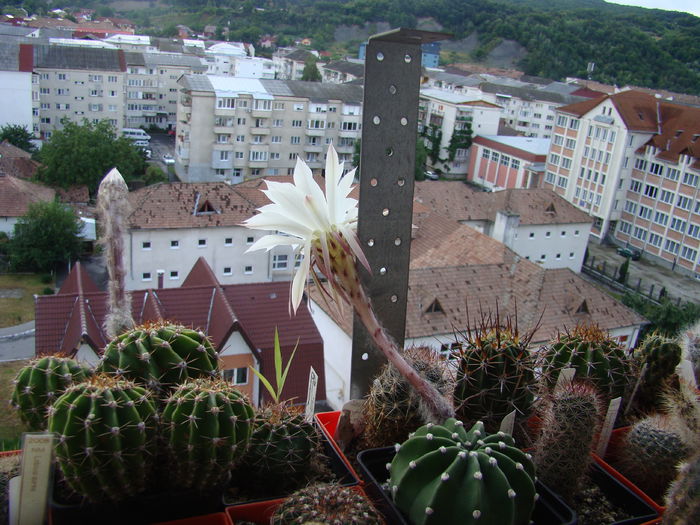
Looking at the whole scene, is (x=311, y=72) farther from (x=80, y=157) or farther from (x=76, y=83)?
(x=80, y=157)

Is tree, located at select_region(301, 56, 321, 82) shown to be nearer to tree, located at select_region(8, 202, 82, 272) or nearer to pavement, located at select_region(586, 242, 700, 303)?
pavement, located at select_region(586, 242, 700, 303)

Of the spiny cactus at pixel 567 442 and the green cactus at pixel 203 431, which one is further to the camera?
the spiny cactus at pixel 567 442

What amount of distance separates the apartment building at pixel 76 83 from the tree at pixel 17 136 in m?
3.14

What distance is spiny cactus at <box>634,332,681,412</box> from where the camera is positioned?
3.13 metres

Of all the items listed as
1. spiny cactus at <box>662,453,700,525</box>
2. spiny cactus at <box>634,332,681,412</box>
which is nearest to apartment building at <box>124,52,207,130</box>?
spiny cactus at <box>634,332,681,412</box>

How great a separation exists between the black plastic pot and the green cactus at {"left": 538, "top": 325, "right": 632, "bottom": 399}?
694 millimetres

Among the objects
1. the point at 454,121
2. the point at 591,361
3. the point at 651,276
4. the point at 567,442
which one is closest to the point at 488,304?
the point at 591,361

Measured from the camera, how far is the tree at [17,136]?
36188 mm

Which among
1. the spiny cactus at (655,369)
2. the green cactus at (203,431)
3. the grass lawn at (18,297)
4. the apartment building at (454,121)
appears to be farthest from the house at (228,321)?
the apartment building at (454,121)

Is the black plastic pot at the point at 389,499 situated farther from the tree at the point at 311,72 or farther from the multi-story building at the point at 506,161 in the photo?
the tree at the point at 311,72

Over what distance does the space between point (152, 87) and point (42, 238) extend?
26.7 meters

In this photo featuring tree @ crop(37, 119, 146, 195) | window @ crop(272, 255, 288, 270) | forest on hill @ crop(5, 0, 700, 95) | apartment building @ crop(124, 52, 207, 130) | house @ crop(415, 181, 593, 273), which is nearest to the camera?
window @ crop(272, 255, 288, 270)

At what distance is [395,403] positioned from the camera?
240cm

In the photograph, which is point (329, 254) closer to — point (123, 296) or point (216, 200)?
point (123, 296)
